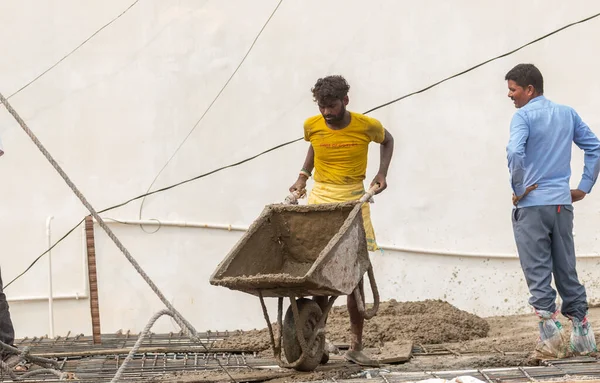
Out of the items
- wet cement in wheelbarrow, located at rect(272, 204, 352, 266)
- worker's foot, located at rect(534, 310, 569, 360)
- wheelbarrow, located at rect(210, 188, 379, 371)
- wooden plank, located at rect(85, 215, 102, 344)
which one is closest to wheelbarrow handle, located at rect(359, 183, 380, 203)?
wheelbarrow, located at rect(210, 188, 379, 371)

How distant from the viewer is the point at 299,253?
19.0ft

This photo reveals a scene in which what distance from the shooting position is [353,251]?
5375 millimetres

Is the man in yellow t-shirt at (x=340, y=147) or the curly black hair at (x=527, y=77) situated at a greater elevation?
the curly black hair at (x=527, y=77)

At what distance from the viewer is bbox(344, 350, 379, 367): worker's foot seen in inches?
219

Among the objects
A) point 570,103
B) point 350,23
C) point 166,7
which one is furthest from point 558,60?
point 166,7

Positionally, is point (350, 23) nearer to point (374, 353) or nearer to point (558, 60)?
point (558, 60)

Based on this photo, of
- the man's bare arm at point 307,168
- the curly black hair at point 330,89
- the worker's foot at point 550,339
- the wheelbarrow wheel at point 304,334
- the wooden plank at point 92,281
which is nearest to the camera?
the wheelbarrow wheel at point 304,334

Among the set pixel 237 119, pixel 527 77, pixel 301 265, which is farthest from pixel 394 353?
pixel 237 119

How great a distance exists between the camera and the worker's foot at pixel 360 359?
18.2ft

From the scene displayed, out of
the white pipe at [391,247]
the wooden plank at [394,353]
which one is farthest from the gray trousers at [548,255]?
the white pipe at [391,247]

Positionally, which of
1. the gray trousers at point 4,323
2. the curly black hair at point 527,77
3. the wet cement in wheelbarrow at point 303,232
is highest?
the curly black hair at point 527,77

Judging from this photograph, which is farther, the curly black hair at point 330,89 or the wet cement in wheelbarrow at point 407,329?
the wet cement in wheelbarrow at point 407,329

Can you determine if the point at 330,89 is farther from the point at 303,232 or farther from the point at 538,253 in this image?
the point at 538,253

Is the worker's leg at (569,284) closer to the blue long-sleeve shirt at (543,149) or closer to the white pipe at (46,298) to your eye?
the blue long-sleeve shirt at (543,149)
